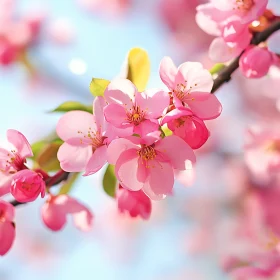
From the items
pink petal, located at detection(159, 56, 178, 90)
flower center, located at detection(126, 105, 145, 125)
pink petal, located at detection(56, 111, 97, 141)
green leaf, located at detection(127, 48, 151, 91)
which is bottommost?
pink petal, located at detection(56, 111, 97, 141)

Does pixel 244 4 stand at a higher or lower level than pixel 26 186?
higher

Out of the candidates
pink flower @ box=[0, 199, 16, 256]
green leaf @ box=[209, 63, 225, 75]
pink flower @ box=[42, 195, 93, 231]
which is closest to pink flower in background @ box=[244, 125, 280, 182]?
green leaf @ box=[209, 63, 225, 75]

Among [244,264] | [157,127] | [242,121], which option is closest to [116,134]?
[157,127]

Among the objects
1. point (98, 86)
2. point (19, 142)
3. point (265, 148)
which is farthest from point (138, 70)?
point (265, 148)

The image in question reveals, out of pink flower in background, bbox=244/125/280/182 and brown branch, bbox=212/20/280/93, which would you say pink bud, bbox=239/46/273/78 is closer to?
brown branch, bbox=212/20/280/93

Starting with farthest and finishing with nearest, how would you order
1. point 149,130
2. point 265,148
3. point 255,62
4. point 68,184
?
1. point 265,148
2. point 68,184
3. point 255,62
4. point 149,130

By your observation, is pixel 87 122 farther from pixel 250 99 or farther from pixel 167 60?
pixel 250 99

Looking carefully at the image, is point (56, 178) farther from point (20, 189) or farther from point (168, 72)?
point (168, 72)
